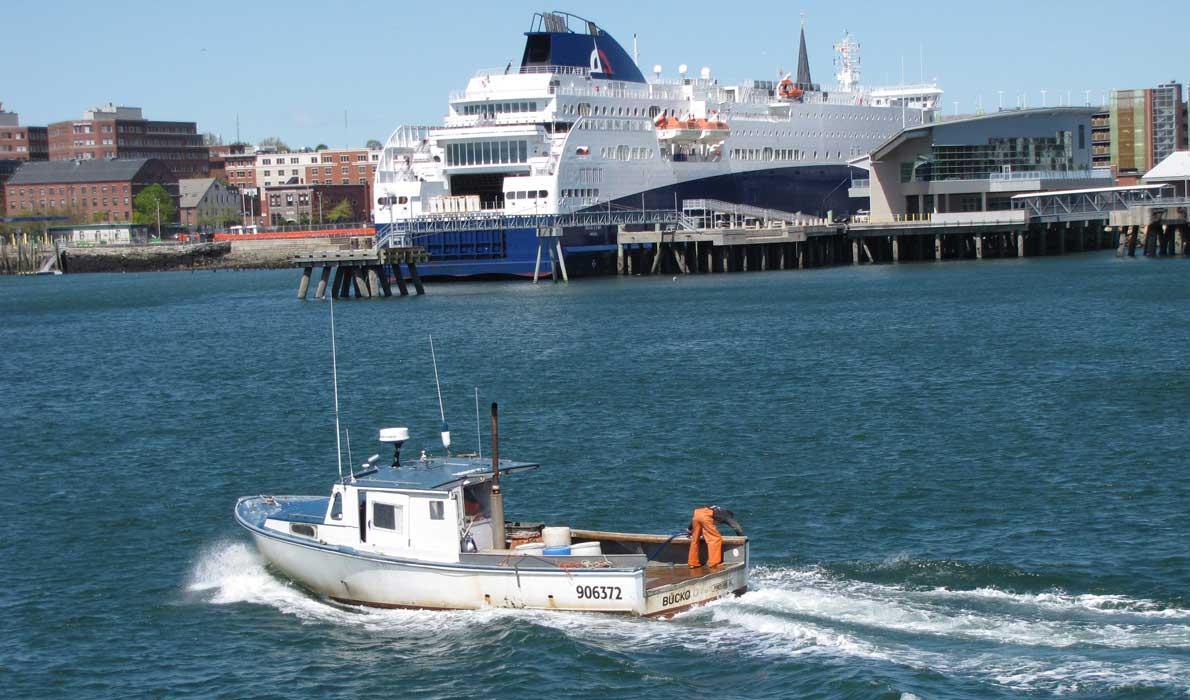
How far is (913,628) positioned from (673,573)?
10.2 feet

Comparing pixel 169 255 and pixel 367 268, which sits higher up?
pixel 169 255

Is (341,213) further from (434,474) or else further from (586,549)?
(586,549)

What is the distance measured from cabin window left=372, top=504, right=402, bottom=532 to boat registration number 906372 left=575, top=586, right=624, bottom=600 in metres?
2.77

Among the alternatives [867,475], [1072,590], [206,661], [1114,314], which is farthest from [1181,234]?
[206,661]

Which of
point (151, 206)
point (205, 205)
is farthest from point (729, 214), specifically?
point (205, 205)

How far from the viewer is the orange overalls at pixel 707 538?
19578mm

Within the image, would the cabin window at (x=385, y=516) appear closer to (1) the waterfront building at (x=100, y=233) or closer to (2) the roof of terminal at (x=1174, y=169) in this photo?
(2) the roof of terminal at (x=1174, y=169)

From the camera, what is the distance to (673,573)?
64.8ft

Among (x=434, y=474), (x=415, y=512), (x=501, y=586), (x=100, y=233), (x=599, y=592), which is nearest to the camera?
(x=599, y=592)

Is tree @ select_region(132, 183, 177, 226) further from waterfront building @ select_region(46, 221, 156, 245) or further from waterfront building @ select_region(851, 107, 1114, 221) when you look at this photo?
waterfront building @ select_region(851, 107, 1114, 221)

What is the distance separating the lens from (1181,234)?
83.9 meters

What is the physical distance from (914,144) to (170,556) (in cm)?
7579

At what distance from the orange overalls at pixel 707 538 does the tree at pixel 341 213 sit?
16236 centimetres

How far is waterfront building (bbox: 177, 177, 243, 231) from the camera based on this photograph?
609 feet
